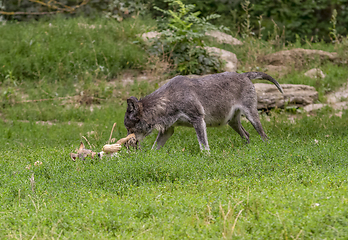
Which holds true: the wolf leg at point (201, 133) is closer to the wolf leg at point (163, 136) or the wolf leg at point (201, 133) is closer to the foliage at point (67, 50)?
the wolf leg at point (163, 136)

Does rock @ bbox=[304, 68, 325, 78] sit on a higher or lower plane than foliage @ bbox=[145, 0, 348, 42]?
lower

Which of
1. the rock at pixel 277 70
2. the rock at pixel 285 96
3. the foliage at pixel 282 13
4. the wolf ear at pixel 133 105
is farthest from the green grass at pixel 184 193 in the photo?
the foliage at pixel 282 13

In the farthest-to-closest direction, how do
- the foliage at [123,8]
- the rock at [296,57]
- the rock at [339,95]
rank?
the foliage at [123,8]
the rock at [296,57]
the rock at [339,95]

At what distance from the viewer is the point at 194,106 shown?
7832 millimetres

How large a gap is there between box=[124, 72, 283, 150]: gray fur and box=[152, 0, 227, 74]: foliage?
16.5ft

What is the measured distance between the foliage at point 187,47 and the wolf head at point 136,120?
614 cm

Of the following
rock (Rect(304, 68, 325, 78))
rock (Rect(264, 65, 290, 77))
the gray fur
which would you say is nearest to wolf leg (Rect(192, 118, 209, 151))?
the gray fur

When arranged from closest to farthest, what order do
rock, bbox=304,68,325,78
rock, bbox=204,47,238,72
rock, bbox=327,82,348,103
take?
rock, bbox=327,82,348,103, rock, bbox=304,68,325,78, rock, bbox=204,47,238,72

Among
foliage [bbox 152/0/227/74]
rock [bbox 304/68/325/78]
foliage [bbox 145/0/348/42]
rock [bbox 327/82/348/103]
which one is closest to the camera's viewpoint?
rock [bbox 327/82/348/103]

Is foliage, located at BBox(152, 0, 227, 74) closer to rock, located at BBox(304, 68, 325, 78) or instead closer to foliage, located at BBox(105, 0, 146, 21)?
rock, located at BBox(304, 68, 325, 78)

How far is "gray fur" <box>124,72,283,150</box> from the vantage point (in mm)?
7781

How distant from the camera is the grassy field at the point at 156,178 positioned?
4258mm

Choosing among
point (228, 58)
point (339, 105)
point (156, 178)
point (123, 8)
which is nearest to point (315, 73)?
point (339, 105)

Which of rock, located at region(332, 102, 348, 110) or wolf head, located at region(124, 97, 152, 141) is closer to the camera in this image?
wolf head, located at region(124, 97, 152, 141)
